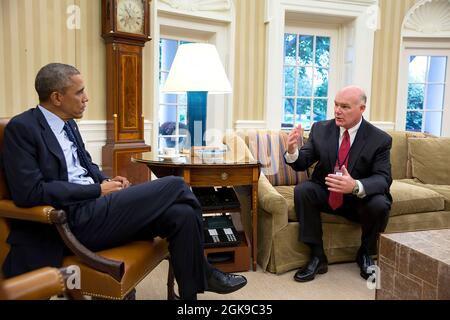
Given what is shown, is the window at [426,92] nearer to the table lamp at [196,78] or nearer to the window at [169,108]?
the window at [169,108]

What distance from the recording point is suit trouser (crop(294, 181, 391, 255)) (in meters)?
2.46

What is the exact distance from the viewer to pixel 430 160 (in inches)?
128

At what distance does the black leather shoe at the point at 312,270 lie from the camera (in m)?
2.42

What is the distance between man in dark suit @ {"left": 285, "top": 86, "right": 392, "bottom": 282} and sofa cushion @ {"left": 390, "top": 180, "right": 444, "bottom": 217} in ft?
0.64

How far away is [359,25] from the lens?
14.7 ft

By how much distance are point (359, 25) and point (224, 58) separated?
60.8 inches

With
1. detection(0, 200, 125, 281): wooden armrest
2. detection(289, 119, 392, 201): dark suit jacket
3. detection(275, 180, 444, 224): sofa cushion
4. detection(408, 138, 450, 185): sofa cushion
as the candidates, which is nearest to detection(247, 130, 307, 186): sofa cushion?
detection(275, 180, 444, 224): sofa cushion

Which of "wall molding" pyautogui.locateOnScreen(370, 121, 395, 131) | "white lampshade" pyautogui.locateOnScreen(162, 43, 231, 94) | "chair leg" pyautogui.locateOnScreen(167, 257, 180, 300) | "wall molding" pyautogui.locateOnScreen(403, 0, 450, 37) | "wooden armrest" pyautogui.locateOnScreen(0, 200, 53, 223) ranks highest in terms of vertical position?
"wall molding" pyautogui.locateOnScreen(403, 0, 450, 37)

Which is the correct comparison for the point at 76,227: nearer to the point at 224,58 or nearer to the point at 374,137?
the point at 374,137

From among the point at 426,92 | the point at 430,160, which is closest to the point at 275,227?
the point at 430,160

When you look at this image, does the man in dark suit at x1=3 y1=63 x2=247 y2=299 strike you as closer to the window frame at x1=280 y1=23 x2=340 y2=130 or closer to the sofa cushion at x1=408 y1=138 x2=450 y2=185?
the sofa cushion at x1=408 y1=138 x2=450 y2=185

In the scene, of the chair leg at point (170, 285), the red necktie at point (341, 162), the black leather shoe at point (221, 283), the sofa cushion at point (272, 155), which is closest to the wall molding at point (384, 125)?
the sofa cushion at point (272, 155)

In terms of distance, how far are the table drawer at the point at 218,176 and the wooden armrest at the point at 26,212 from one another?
1006 mm

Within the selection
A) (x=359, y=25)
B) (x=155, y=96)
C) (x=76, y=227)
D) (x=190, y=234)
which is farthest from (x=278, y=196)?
(x=359, y=25)
